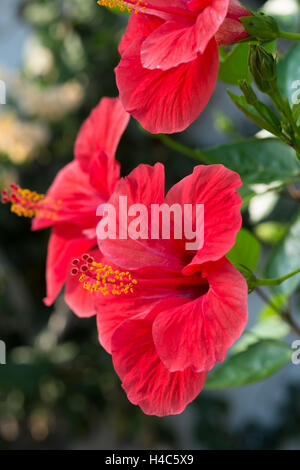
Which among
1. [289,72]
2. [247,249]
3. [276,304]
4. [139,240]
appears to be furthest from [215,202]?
[276,304]

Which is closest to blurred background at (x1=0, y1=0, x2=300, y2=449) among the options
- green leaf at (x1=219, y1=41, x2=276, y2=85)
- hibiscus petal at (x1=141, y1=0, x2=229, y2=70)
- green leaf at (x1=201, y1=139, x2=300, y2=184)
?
green leaf at (x1=201, y1=139, x2=300, y2=184)

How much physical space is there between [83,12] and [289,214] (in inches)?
76.4

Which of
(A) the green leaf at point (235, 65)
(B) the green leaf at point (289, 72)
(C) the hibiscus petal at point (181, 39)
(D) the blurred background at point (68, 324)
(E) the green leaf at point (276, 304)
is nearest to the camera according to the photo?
(C) the hibiscus petal at point (181, 39)

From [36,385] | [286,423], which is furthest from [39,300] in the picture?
[286,423]

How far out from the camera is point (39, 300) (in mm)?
4219

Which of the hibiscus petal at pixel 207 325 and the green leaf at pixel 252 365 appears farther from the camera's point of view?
the green leaf at pixel 252 365

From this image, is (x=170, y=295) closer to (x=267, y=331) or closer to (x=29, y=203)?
(x=29, y=203)

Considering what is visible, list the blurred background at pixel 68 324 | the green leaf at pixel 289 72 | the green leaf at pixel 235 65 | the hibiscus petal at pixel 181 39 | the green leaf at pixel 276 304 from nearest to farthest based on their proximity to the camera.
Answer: the hibiscus petal at pixel 181 39 < the green leaf at pixel 235 65 < the green leaf at pixel 289 72 < the green leaf at pixel 276 304 < the blurred background at pixel 68 324

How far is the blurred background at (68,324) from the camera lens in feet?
9.97

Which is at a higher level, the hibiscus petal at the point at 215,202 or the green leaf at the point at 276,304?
the hibiscus petal at the point at 215,202

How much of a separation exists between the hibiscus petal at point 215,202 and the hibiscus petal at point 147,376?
8 centimetres

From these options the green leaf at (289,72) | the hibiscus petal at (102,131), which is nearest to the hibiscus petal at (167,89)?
the hibiscus petal at (102,131)

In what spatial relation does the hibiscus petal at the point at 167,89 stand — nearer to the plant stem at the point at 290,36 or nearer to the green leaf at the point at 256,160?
the plant stem at the point at 290,36

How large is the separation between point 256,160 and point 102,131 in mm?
210
